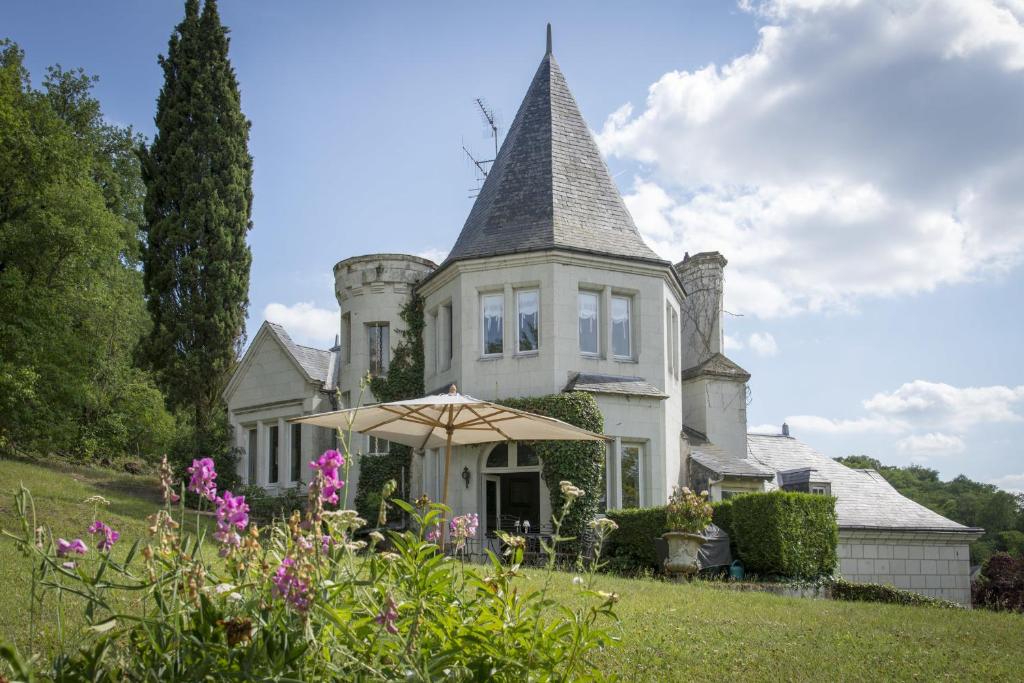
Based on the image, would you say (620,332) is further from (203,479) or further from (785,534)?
(203,479)

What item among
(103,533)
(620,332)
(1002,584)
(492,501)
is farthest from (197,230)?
(1002,584)

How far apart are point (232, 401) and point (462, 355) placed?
32.9ft

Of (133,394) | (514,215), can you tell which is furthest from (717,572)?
(133,394)

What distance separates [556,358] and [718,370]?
7901 mm

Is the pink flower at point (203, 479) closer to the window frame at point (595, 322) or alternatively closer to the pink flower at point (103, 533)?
the pink flower at point (103, 533)

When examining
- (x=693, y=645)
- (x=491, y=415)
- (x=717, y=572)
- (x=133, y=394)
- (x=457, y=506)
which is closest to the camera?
(x=693, y=645)

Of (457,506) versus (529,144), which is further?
(529,144)

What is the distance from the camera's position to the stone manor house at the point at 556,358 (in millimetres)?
21297

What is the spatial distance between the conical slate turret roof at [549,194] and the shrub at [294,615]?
17.2 metres

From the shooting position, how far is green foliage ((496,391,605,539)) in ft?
63.7

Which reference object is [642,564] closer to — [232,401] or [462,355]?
[462,355]

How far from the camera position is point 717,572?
1747cm

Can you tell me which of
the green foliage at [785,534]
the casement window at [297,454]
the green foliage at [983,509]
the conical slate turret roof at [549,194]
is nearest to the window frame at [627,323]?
the conical slate turret roof at [549,194]

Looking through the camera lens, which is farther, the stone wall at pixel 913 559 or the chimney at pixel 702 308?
the chimney at pixel 702 308
